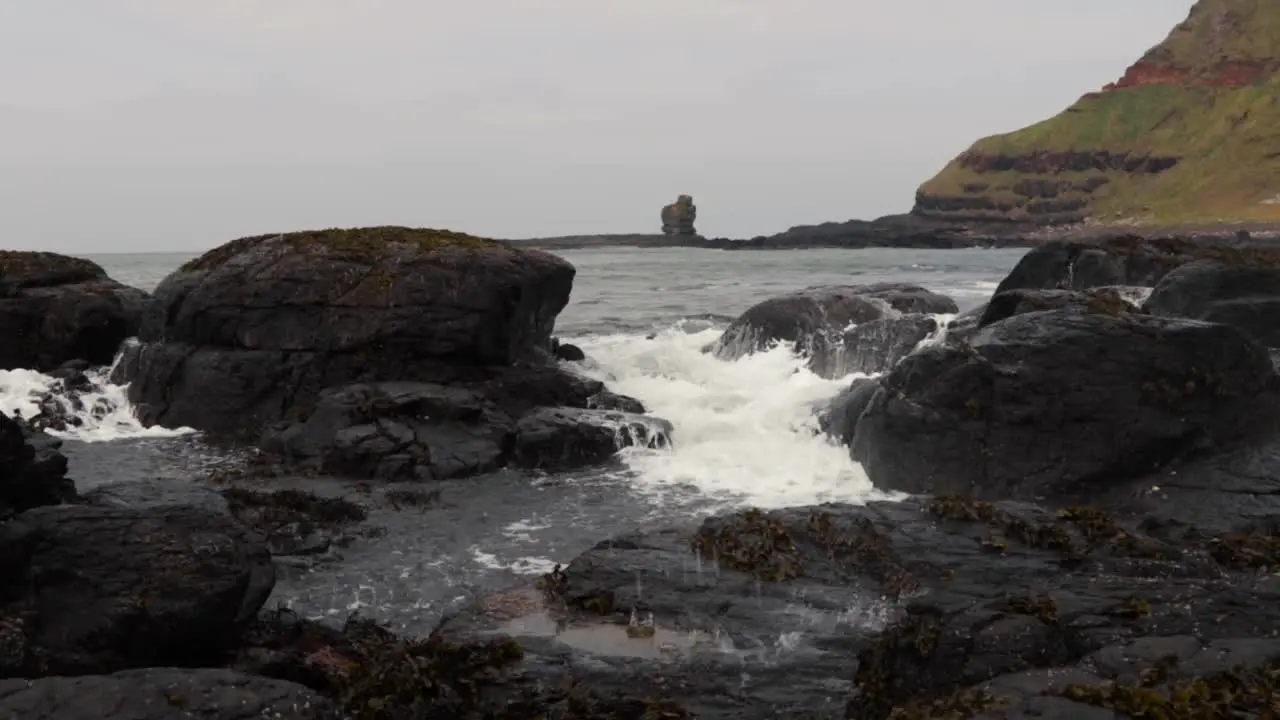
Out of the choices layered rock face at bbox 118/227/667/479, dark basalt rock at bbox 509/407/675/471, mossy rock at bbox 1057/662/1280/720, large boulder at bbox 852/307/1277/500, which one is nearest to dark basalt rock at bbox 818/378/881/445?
large boulder at bbox 852/307/1277/500

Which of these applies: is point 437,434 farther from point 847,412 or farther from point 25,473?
point 25,473

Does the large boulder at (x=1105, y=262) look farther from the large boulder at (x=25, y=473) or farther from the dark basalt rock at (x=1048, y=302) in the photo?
the large boulder at (x=25, y=473)

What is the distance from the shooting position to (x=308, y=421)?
23.4 m

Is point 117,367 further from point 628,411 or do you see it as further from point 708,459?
point 708,459

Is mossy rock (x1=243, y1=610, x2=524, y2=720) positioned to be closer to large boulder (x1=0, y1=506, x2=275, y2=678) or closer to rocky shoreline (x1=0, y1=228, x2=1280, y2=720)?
rocky shoreline (x1=0, y1=228, x2=1280, y2=720)

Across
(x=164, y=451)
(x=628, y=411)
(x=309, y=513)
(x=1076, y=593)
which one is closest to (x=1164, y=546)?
(x=1076, y=593)

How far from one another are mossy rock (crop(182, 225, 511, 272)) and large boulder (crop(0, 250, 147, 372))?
3.98 m

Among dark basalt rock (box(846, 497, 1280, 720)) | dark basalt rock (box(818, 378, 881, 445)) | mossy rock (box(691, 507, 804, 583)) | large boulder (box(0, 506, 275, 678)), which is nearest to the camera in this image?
dark basalt rock (box(846, 497, 1280, 720))

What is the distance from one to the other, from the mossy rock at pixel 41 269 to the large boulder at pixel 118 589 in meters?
23.5

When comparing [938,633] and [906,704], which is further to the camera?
[938,633]

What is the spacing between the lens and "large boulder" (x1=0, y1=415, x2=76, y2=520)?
12500mm

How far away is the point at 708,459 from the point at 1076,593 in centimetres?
1191

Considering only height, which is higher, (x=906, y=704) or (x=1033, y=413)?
(x=1033, y=413)

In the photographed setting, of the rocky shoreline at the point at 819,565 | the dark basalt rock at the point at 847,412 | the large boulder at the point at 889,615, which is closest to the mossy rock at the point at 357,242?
the rocky shoreline at the point at 819,565
